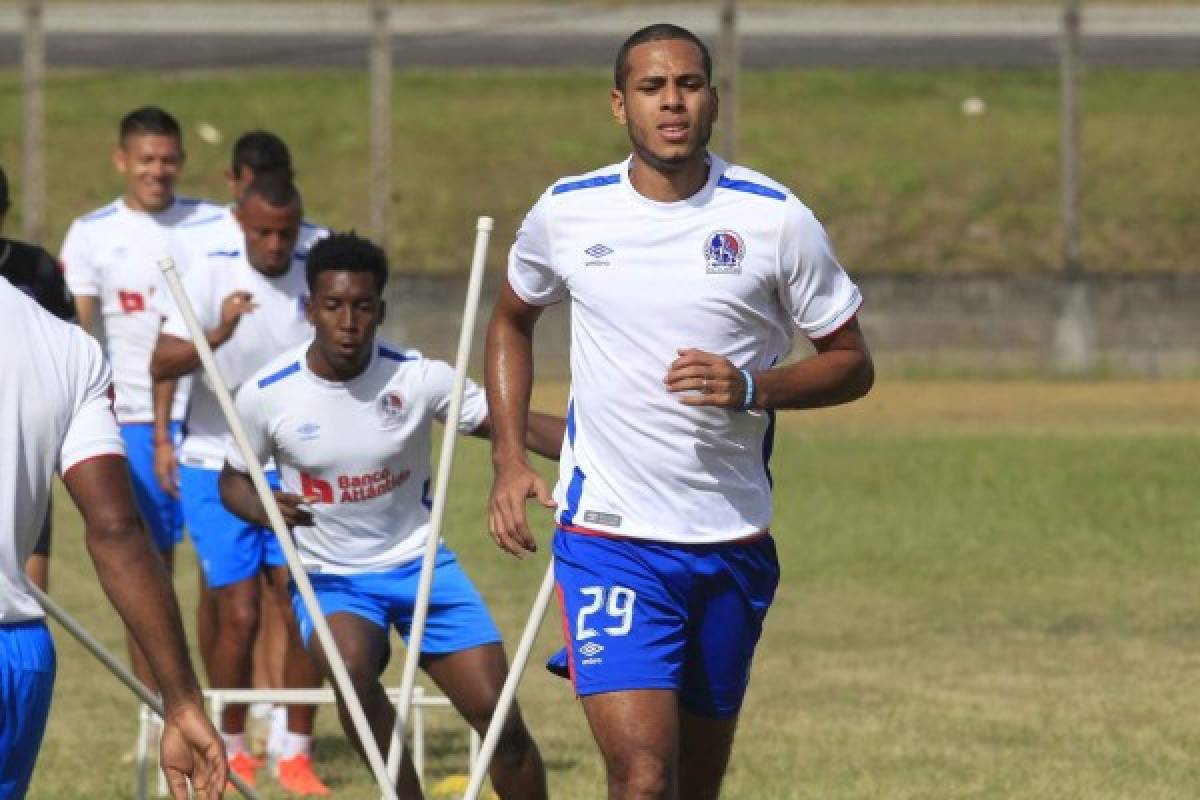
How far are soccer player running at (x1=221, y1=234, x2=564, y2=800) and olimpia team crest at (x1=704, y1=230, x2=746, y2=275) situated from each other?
2175 millimetres

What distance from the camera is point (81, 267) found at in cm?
1185

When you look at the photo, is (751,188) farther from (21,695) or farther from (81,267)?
(81,267)

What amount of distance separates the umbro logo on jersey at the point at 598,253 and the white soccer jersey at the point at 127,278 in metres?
5.28

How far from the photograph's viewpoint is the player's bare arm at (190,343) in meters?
10.4

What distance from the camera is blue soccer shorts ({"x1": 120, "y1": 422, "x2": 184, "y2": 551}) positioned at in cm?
1165

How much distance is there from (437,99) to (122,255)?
18.3 m

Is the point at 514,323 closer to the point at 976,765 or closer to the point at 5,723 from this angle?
the point at 5,723

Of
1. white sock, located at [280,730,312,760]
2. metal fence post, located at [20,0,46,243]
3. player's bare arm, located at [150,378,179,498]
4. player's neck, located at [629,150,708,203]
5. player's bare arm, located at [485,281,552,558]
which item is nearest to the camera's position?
player's neck, located at [629,150,708,203]

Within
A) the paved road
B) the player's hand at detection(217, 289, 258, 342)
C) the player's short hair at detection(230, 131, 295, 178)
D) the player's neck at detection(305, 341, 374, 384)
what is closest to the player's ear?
the player's neck at detection(305, 341, 374, 384)

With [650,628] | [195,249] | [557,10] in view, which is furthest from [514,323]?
[557,10]

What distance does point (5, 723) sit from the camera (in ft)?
17.4

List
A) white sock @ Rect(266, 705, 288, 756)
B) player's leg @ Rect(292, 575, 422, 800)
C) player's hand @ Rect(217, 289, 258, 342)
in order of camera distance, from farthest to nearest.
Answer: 1. player's hand @ Rect(217, 289, 258, 342)
2. white sock @ Rect(266, 705, 288, 756)
3. player's leg @ Rect(292, 575, 422, 800)

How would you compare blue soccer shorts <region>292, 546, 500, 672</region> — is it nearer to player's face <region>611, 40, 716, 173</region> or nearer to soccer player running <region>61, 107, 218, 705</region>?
player's face <region>611, 40, 716, 173</region>

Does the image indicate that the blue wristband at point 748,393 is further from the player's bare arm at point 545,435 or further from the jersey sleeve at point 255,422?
the jersey sleeve at point 255,422
